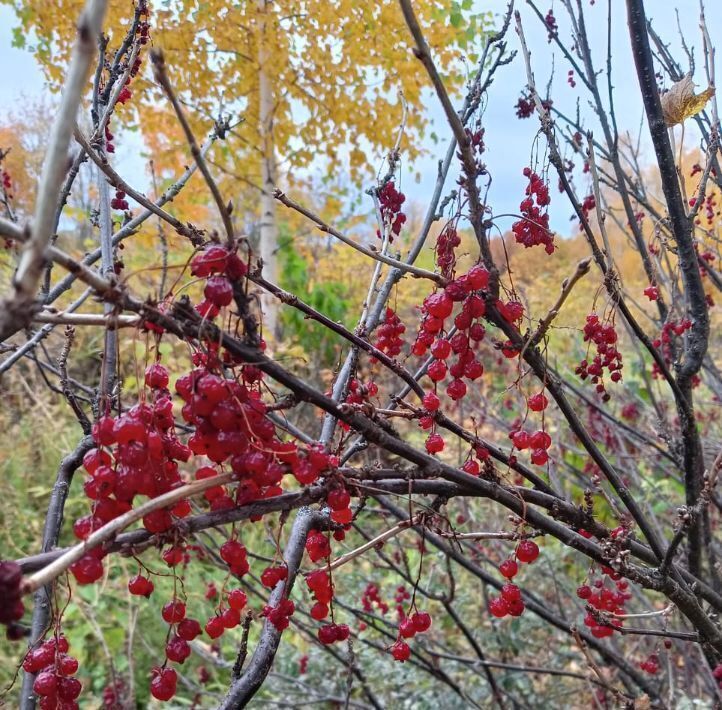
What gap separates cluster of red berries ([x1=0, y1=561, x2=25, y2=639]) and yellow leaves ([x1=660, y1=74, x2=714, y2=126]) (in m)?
Answer: 1.26

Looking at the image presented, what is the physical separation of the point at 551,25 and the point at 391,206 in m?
1.16

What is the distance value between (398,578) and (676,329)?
7.73 feet

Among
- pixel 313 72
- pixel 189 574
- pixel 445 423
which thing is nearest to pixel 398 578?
pixel 189 574

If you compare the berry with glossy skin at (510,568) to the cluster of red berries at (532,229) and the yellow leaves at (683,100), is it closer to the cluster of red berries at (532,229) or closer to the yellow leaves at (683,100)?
the cluster of red berries at (532,229)

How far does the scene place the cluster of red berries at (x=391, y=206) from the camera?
1.33m

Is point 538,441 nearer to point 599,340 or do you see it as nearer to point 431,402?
point 431,402

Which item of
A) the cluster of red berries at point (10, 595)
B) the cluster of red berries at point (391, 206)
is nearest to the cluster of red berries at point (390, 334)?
the cluster of red berries at point (391, 206)

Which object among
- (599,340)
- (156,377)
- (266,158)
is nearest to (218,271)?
(156,377)

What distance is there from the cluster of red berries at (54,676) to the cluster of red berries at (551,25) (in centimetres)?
202

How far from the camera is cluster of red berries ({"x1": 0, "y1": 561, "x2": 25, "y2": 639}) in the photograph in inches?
17.1

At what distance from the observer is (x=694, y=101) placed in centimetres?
117

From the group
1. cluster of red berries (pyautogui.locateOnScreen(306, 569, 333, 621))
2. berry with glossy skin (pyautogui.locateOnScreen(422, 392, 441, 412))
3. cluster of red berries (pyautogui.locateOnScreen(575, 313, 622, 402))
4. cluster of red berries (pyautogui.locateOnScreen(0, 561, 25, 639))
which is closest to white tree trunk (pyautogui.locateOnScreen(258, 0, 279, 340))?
cluster of red berries (pyautogui.locateOnScreen(575, 313, 622, 402))

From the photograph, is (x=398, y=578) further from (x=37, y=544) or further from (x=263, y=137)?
(x=263, y=137)

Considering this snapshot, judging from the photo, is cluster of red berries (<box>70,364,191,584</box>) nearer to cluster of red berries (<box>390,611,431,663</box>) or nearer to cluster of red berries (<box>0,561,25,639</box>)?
cluster of red berries (<box>0,561,25,639</box>)
